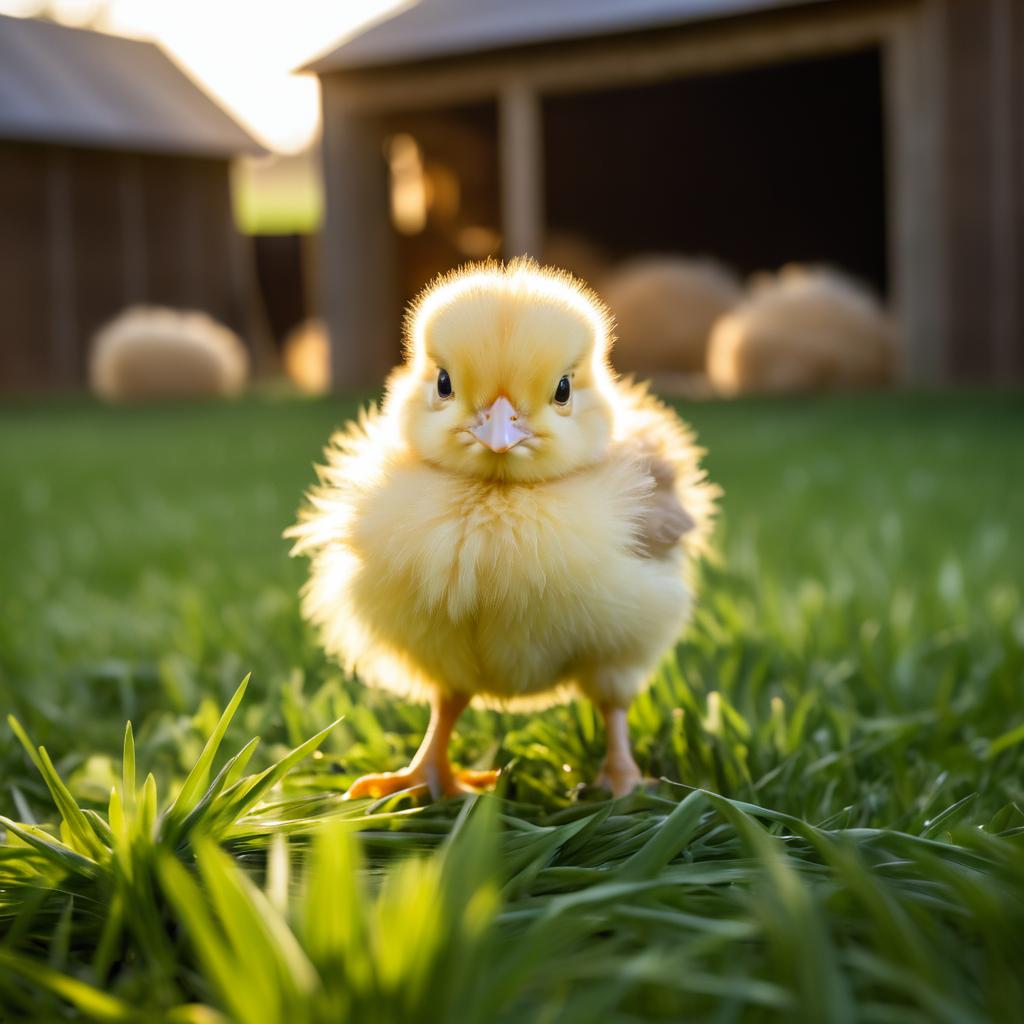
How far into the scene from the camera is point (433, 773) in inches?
48.5

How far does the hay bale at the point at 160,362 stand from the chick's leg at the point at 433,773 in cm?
790

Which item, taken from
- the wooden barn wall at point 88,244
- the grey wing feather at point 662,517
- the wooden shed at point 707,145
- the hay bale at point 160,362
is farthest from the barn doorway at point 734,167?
the grey wing feather at point 662,517

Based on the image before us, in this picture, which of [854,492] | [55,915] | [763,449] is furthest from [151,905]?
[763,449]

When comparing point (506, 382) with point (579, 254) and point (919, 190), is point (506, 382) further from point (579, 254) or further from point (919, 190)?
point (579, 254)

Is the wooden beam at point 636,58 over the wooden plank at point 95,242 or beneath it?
over

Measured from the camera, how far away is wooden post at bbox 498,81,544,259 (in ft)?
25.4

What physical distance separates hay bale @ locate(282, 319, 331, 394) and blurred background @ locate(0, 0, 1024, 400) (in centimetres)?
4

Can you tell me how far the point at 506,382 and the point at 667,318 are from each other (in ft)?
24.5

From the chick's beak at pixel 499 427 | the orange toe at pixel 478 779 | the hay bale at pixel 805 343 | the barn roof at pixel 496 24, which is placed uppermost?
the barn roof at pixel 496 24

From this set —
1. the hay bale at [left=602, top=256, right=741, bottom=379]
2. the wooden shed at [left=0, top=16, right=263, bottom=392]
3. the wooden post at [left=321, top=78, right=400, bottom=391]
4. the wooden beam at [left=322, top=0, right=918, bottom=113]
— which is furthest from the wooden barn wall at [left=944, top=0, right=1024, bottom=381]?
the wooden shed at [left=0, top=16, right=263, bottom=392]

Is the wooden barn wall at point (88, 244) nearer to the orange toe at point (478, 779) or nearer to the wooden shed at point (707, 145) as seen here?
the wooden shed at point (707, 145)

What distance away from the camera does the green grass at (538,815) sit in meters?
0.67

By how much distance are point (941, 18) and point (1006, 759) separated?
6104 mm

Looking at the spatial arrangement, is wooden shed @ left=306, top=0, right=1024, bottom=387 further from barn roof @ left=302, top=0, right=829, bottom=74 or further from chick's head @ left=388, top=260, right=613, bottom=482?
chick's head @ left=388, top=260, right=613, bottom=482
